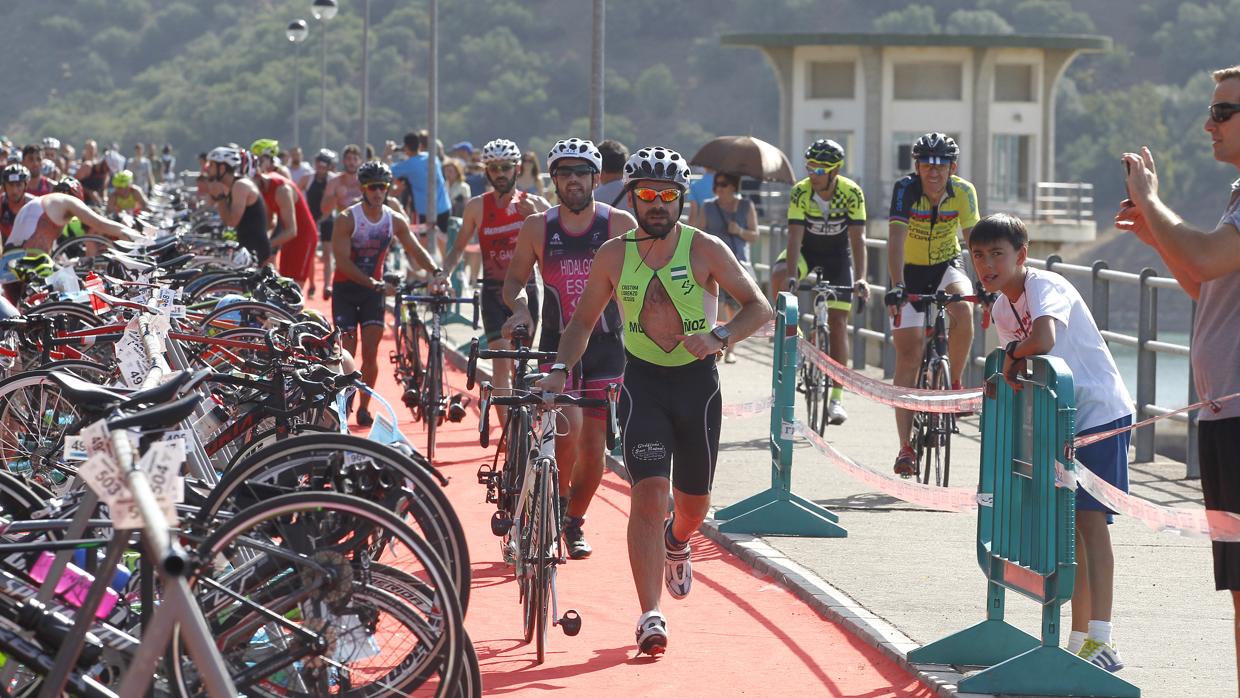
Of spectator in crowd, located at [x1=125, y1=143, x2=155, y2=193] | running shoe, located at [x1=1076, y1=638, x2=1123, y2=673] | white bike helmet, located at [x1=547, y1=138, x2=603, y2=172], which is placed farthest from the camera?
spectator in crowd, located at [x1=125, y1=143, x2=155, y2=193]

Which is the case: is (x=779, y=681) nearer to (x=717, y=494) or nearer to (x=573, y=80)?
(x=717, y=494)

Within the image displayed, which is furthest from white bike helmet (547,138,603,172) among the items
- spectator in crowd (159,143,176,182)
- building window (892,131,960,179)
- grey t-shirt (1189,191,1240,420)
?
building window (892,131,960,179)

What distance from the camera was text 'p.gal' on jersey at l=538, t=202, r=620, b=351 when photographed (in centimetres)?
942

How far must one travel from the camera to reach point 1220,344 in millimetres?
5715

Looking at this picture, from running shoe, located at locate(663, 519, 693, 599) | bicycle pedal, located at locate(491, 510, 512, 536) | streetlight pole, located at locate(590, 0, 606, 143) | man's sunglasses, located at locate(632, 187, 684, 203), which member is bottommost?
running shoe, located at locate(663, 519, 693, 599)

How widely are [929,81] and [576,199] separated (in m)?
54.7

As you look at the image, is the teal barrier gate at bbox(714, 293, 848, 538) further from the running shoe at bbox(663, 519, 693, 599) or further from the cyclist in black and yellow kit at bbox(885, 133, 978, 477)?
the running shoe at bbox(663, 519, 693, 599)

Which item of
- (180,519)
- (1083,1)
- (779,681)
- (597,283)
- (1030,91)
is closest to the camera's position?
(180,519)

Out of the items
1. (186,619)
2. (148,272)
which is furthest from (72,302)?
(186,619)

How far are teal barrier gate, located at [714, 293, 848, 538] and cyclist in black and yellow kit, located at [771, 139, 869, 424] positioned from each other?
3.64 m

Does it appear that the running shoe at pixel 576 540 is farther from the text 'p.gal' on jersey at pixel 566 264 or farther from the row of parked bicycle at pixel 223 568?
the row of parked bicycle at pixel 223 568

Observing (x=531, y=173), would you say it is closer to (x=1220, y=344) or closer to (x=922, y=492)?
(x=922, y=492)

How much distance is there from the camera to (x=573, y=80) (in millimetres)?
133375

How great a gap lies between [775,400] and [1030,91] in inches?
2184
